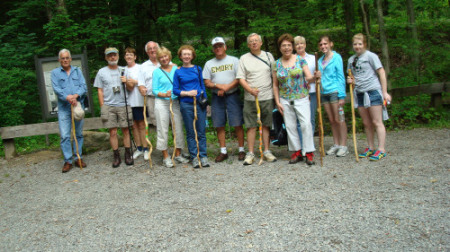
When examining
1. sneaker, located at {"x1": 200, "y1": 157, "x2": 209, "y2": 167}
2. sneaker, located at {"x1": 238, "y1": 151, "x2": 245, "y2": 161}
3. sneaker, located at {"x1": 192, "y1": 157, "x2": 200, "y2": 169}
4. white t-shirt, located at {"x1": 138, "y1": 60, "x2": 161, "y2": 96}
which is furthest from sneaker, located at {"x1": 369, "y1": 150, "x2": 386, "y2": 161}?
white t-shirt, located at {"x1": 138, "y1": 60, "x2": 161, "y2": 96}

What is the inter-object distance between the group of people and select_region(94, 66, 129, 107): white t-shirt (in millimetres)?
17

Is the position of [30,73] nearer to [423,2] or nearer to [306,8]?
[306,8]

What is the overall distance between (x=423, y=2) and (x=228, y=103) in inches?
288

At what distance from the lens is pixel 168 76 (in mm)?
6277

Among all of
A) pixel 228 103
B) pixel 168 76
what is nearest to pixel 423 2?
pixel 228 103

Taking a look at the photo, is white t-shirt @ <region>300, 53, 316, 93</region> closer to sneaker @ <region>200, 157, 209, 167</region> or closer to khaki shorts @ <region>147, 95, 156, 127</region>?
sneaker @ <region>200, 157, 209, 167</region>

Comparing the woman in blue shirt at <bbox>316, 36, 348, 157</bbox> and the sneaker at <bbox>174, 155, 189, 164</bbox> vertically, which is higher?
the woman in blue shirt at <bbox>316, 36, 348, 157</bbox>

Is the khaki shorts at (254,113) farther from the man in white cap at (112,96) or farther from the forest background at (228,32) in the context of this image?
the forest background at (228,32)

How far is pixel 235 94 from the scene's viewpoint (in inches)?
250

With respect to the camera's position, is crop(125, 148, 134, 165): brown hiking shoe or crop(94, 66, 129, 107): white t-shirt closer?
crop(94, 66, 129, 107): white t-shirt

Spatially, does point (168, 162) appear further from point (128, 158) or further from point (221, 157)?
point (221, 157)

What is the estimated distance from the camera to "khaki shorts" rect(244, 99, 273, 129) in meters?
6.12

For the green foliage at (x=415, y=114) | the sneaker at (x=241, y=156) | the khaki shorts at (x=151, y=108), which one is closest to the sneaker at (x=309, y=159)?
the sneaker at (x=241, y=156)

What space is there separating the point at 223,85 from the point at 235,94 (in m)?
0.29
